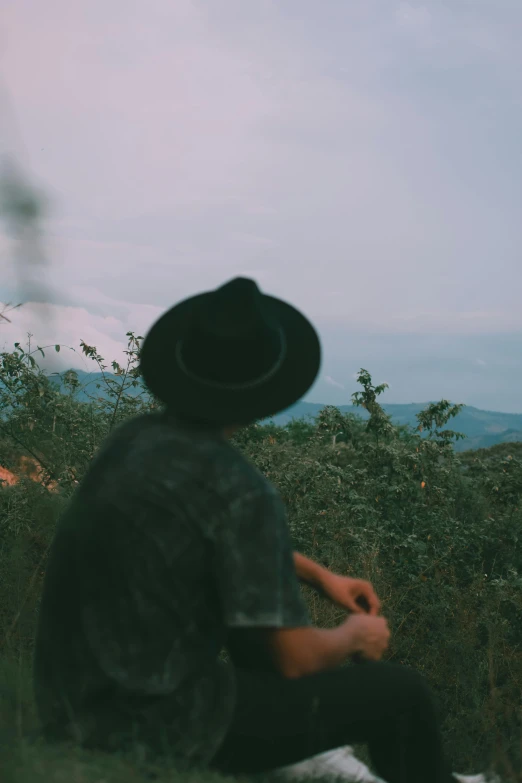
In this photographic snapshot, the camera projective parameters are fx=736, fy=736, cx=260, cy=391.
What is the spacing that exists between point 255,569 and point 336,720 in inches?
21.4

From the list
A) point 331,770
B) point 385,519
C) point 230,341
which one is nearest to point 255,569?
point 230,341

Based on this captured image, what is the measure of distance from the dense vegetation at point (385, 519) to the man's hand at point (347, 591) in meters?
1.86

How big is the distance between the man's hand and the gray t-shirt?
0.47 m

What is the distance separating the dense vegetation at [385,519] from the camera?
16.4 feet

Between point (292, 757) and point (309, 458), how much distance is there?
16.3 ft

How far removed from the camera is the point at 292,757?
76.1 inches

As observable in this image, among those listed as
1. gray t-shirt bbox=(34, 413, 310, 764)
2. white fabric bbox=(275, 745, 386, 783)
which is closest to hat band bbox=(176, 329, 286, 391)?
gray t-shirt bbox=(34, 413, 310, 764)

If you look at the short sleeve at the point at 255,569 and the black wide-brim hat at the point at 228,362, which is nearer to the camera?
the short sleeve at the point at 255,569

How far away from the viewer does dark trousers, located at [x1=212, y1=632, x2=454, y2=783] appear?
186 cm

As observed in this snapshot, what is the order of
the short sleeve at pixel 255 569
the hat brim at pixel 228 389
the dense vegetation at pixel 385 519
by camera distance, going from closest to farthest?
the short sleeve at pixel 255 569 < the hat brim at pixel 228 389 < the dense vegetation at pixel 385 519

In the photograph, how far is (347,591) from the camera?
2.21 meters

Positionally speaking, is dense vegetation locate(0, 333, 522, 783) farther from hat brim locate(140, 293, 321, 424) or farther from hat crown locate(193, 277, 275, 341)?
hat crown locate(193, 277, 275, 341)

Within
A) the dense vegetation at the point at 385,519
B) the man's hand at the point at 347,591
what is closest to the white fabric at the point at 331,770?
→ the man's hand at the point at 347,591

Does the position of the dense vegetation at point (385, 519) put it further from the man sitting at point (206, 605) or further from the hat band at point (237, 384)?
the hat band at point (237, 384)
